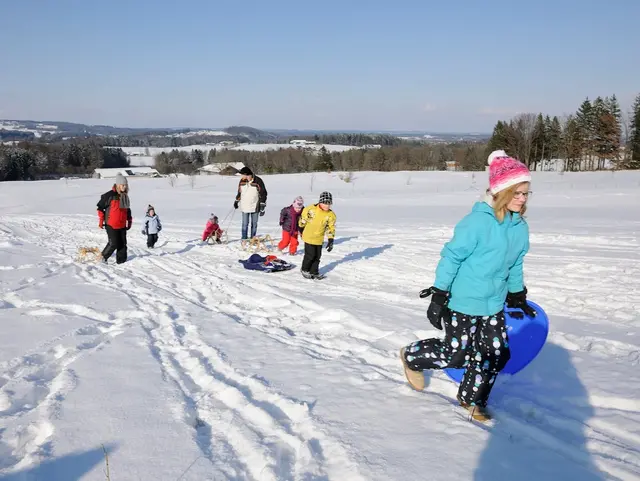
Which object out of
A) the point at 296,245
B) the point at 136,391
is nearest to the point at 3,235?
the point at 296,245

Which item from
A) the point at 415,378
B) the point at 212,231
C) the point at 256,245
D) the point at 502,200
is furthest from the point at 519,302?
the point at 212,231

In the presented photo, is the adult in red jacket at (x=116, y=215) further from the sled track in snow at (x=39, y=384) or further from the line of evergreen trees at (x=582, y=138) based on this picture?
the line of evergreen trees at (x=582, y=138)

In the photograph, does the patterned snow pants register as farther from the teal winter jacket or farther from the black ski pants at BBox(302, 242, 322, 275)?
the black ski pants at BBox(302, 242, 322, 275)

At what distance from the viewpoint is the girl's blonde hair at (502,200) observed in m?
3.00

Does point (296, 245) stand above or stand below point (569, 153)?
below

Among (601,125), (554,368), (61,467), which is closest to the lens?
(61,467)

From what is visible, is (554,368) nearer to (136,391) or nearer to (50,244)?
(136,391)

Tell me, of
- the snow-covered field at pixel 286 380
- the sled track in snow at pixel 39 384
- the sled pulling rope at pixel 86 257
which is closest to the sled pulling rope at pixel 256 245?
the snow-covered field at pixel 286 380

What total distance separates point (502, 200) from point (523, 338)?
139 centimetres

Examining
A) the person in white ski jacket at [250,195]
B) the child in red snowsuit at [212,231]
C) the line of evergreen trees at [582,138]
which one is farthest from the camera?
the line of evergreen trees at [582,138]

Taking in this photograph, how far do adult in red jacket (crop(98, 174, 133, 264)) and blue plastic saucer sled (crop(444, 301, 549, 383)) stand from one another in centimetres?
788

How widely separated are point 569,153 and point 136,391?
185ft

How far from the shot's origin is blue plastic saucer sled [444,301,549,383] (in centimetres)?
372

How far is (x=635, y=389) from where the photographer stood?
11.9 feet
